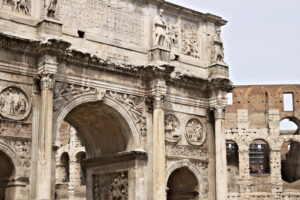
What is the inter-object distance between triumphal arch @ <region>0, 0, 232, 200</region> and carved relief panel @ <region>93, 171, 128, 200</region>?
3 cm

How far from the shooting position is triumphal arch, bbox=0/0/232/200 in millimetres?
12102

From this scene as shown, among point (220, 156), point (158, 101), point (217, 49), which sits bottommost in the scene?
point (220, 156)

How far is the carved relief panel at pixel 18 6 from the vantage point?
40.9 ft

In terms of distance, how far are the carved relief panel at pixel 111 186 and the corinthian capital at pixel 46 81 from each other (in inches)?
143

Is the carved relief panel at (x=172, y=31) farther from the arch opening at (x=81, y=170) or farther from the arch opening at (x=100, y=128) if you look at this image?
the arch opening at (x=81, y=170)

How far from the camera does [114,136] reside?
1485 centimetres

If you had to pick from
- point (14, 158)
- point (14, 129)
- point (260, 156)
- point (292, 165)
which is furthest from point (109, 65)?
point (260, 156)

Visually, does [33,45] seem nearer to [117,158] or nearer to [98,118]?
[98,118]

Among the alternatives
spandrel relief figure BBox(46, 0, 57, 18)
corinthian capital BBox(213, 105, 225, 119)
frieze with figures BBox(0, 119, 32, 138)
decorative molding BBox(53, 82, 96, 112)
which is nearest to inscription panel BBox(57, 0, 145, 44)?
spandrel relief figure BBox(46, 0, 57, 18)

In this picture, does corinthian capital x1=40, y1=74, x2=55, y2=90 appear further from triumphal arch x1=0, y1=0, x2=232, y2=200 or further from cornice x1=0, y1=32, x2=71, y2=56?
cornice x1=0, y1=32, x2=71, y2=56

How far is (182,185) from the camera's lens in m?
15.7

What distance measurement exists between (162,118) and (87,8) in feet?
11.5

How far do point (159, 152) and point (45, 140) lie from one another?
11.0 feet

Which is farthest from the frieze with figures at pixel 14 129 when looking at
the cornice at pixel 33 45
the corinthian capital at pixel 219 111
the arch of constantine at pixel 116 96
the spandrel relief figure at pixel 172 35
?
the corinthian capital at pixel 219 111
